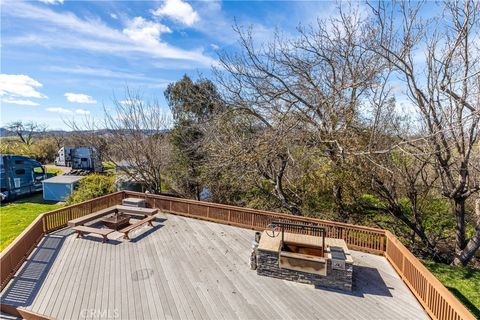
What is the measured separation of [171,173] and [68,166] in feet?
74.9

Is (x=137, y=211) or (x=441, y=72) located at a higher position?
(x=441, y=72)

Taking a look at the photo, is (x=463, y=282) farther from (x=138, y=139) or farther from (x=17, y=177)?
(x=17, y=177)

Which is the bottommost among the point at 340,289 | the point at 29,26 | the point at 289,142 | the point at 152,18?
the point at 340,289

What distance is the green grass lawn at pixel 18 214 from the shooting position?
1010cm

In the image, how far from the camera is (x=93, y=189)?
38.9 feet

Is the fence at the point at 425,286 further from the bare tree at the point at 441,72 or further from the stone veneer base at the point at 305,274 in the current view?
the bare tree at the point at 441,72

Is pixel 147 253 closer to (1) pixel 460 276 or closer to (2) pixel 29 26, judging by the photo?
(2) pixel 29 26

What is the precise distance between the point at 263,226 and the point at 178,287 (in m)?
3.73

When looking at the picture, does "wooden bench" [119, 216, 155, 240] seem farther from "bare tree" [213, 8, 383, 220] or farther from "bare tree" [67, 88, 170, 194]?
"bare tree" [67, 88, 170, 194]

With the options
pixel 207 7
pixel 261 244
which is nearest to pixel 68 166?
pixel 207 7

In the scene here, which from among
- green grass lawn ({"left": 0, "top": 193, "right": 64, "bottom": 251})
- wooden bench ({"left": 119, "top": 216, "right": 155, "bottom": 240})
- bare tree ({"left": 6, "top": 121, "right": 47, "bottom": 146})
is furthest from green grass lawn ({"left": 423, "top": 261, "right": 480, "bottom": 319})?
bare tree ({"left": 6, "top": 121, "right": 47, "bottom": 146})

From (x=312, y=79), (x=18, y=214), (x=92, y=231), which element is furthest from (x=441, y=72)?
(x=18, y=214)

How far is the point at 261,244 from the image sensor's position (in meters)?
5.48

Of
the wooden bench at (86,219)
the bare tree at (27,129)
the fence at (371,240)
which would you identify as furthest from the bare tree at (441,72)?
the bare tree at (27,129)
